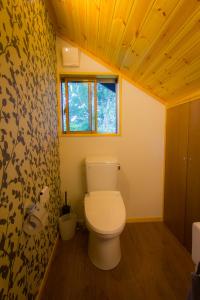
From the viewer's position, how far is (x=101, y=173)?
1800 millimetres

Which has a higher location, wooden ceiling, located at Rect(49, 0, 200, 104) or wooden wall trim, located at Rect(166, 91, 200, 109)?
wooden ceiling, located at Rect(49, 0, 200, 104)

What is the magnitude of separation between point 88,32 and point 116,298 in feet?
7.32

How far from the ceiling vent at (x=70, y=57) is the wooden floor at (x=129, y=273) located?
1975mm

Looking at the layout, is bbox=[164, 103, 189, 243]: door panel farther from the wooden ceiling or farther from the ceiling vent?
the ceiling vent

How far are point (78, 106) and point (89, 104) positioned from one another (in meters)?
0.14

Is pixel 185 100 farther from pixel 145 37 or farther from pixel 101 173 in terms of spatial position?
pixel 101 173

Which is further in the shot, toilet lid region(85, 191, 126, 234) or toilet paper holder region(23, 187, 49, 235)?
toilet lid region(85, 191, 126, 234)

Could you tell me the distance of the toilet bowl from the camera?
4.20 feet

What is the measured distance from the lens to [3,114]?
697mm

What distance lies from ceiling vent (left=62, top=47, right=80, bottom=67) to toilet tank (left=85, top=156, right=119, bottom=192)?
1.13 metres

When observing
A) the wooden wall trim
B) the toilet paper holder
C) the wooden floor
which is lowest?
the wooden floor

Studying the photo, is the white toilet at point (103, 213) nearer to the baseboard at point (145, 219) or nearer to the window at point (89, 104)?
the window at point (89, 104)

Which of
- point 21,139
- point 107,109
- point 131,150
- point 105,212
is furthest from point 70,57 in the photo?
point 105,212

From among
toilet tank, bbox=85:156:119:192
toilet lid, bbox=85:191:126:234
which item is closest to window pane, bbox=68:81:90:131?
toilet tank, bbox=85:156:119:192
